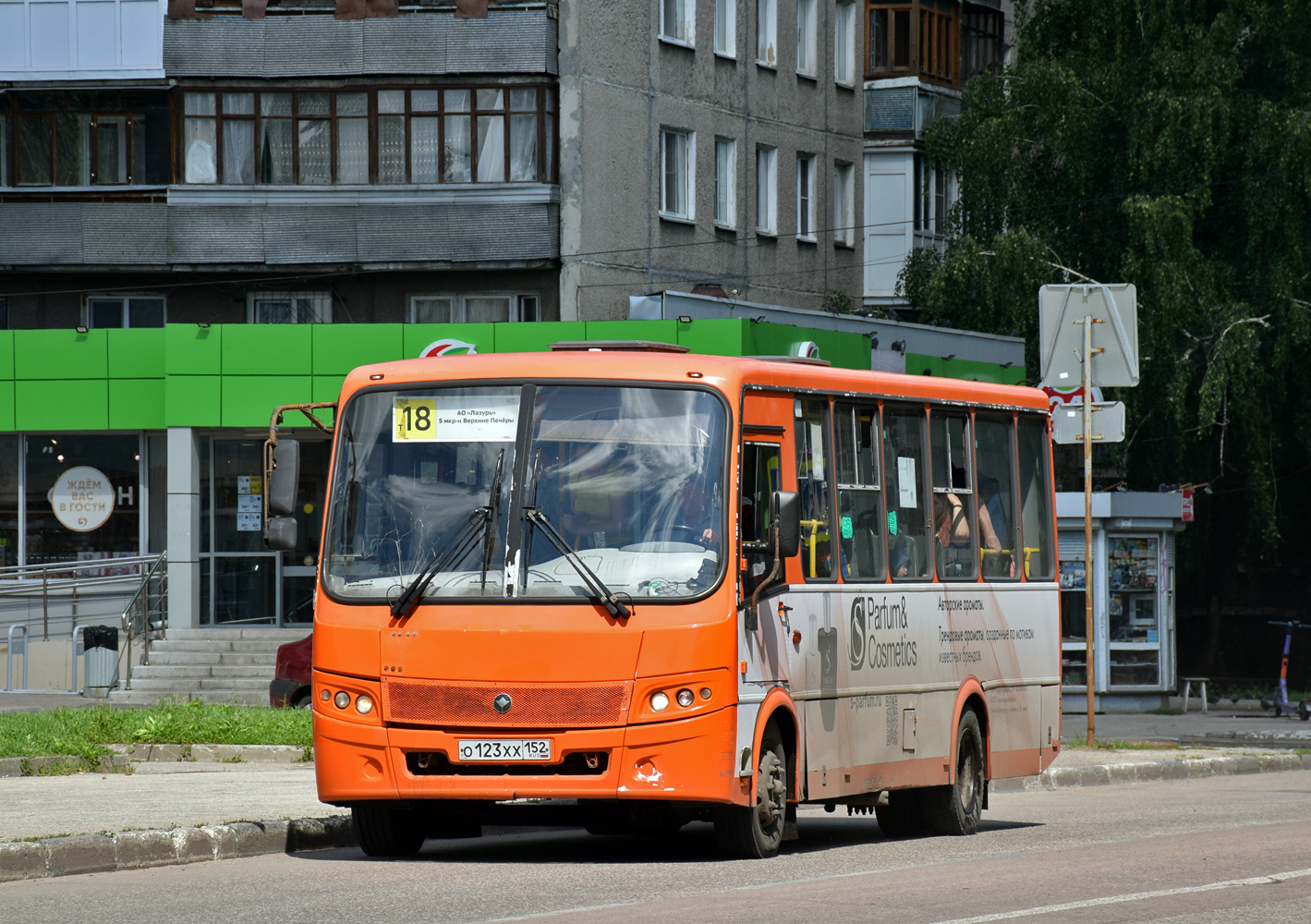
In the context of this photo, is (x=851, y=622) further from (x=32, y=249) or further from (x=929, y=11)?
(x=929, y=11)

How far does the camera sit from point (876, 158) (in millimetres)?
45125

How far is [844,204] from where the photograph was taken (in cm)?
4497

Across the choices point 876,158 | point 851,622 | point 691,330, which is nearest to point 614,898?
point 851,622

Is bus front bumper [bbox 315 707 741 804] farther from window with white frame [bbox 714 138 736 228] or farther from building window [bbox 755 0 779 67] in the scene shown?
building window [bbox 755 0 779 67]

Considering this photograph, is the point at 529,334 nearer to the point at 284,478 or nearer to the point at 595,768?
the point at 284,478

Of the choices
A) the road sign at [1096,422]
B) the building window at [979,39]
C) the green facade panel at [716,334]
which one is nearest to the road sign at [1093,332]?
the road sign at [1096,422]

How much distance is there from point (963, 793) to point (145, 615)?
889 inches

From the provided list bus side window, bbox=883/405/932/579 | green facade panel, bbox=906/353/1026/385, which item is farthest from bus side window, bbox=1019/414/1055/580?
green facade panel, bbox=906/353/1026/385

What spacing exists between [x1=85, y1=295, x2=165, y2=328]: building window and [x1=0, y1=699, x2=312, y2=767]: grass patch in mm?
17769

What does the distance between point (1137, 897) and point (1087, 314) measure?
12.3 meters

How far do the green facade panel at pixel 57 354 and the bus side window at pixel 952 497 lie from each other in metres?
24.1

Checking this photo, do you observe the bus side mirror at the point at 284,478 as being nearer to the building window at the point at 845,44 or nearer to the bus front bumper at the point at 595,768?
the bus front bumper at the point at 595,768

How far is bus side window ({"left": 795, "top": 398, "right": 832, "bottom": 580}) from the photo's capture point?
1274 cm

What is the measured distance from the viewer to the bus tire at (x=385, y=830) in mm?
12125
